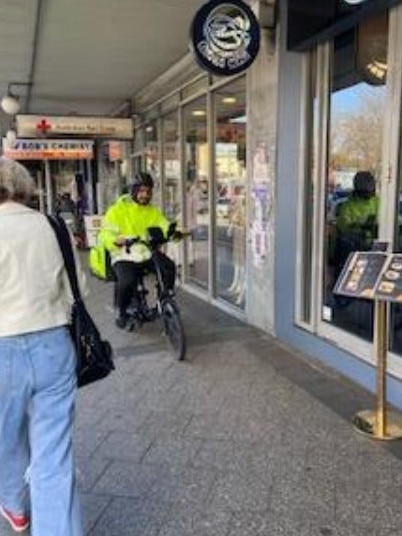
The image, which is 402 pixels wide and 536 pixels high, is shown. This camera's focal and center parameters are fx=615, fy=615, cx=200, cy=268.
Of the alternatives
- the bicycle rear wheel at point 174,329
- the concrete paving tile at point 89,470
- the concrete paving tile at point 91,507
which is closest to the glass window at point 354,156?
the bicycle rear wheel at point 174,329

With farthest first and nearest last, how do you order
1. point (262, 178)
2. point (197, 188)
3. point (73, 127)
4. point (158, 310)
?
point (73, 127) → point (197, 188) → point (158, 310) → point (262, 178)

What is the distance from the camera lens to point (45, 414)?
2314 mm

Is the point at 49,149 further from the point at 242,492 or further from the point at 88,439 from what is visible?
the point at 242,492

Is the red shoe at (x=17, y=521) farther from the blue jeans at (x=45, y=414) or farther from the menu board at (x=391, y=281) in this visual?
the menu board at (x=391, y=281)

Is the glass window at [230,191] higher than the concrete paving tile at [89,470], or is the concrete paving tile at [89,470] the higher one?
the glass window at [230,191]

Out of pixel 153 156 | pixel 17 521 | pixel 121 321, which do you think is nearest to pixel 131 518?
pixel 17 521

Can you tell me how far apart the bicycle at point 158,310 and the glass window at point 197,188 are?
6.54 feet

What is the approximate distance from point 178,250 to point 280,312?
3.76m

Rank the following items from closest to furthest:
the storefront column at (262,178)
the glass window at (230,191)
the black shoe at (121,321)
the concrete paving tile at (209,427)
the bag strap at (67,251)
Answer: the bag strap at (67,251), the concrete paving tile at (209,427), the storefront column at (262,178), the black shoe at (121,321), the glass window at (230,191)

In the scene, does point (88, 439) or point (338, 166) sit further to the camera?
point (338, 166)

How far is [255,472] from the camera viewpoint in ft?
10.8

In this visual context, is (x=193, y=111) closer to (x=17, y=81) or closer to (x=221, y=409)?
(x=17, y=81)

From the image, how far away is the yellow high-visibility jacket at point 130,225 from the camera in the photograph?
5930 mm

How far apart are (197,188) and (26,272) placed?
6315mm
